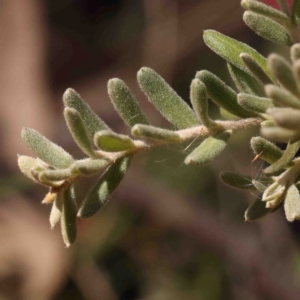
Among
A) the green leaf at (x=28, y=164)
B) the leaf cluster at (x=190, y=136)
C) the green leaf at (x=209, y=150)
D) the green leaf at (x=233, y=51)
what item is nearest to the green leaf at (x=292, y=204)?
the leaf cluster at (x=190, y=136)

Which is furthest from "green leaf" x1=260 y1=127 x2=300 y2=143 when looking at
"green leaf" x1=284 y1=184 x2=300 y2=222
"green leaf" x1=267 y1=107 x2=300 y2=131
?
"green leaf" x1=284 y1=184 x2=300 y2=222

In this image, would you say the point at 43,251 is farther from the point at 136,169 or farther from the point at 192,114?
the point at 192,114

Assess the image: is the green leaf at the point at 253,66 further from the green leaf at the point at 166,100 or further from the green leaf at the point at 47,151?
the green leaf at the point at 47,151

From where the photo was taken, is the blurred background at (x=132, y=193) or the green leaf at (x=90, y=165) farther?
the blurred background at (x=132, y=193)

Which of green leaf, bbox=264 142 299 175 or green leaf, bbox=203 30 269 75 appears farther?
green leaf, bbox=203 30 269 75

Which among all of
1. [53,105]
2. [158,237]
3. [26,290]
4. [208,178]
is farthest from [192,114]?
[53,105]

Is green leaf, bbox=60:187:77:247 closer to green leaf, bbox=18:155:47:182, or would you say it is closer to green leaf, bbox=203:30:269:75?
green leaf, bbox=18:155:47:182
